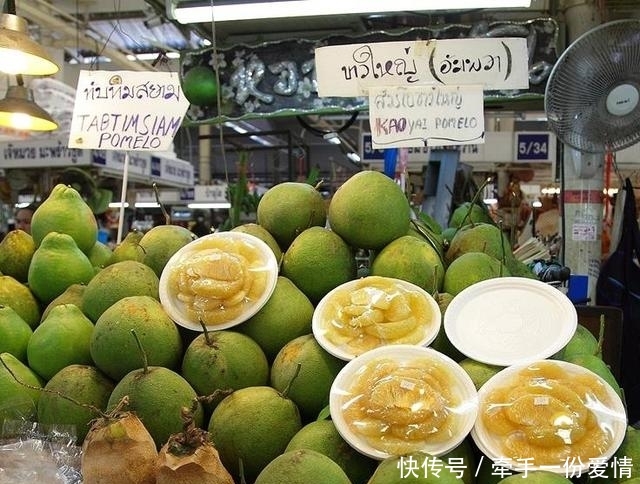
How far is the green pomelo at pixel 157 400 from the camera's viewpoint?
1.42 metres

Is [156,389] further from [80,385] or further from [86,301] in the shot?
[86,301]

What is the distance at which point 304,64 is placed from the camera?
3605mm

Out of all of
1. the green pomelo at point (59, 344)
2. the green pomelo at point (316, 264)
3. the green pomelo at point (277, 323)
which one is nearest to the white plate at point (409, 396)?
the green pomelo at point (277, 323)

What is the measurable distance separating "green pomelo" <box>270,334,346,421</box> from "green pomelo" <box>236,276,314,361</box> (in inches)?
4.6

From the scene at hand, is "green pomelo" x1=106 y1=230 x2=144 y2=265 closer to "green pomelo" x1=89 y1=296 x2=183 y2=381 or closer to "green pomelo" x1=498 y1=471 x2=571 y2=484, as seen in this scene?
"green pomelo" x1=89 y1=296 x2=183 y2=381

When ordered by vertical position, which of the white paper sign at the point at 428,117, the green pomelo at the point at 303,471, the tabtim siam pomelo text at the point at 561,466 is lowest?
the tabtim siam pomelo text at the point at 561,466

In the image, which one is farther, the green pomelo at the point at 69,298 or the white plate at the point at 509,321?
the green pomelo at the point at 69,298

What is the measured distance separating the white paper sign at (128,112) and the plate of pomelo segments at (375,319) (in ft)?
4.74

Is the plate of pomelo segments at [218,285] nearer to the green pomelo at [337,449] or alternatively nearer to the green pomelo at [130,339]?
the green pomelo at [130,339]

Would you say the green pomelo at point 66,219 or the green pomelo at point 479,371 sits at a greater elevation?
the green pomelo at point 66,219

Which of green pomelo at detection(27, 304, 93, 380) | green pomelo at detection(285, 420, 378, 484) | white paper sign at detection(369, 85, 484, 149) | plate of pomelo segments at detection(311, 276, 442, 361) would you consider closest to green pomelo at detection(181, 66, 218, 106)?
white paper sign at detection(369, 85, 484, 149)

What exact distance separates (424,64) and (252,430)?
5.49 feet

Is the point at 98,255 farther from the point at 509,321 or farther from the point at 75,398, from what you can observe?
the point at 509,321

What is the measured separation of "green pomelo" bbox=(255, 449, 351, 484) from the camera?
1134 mm
